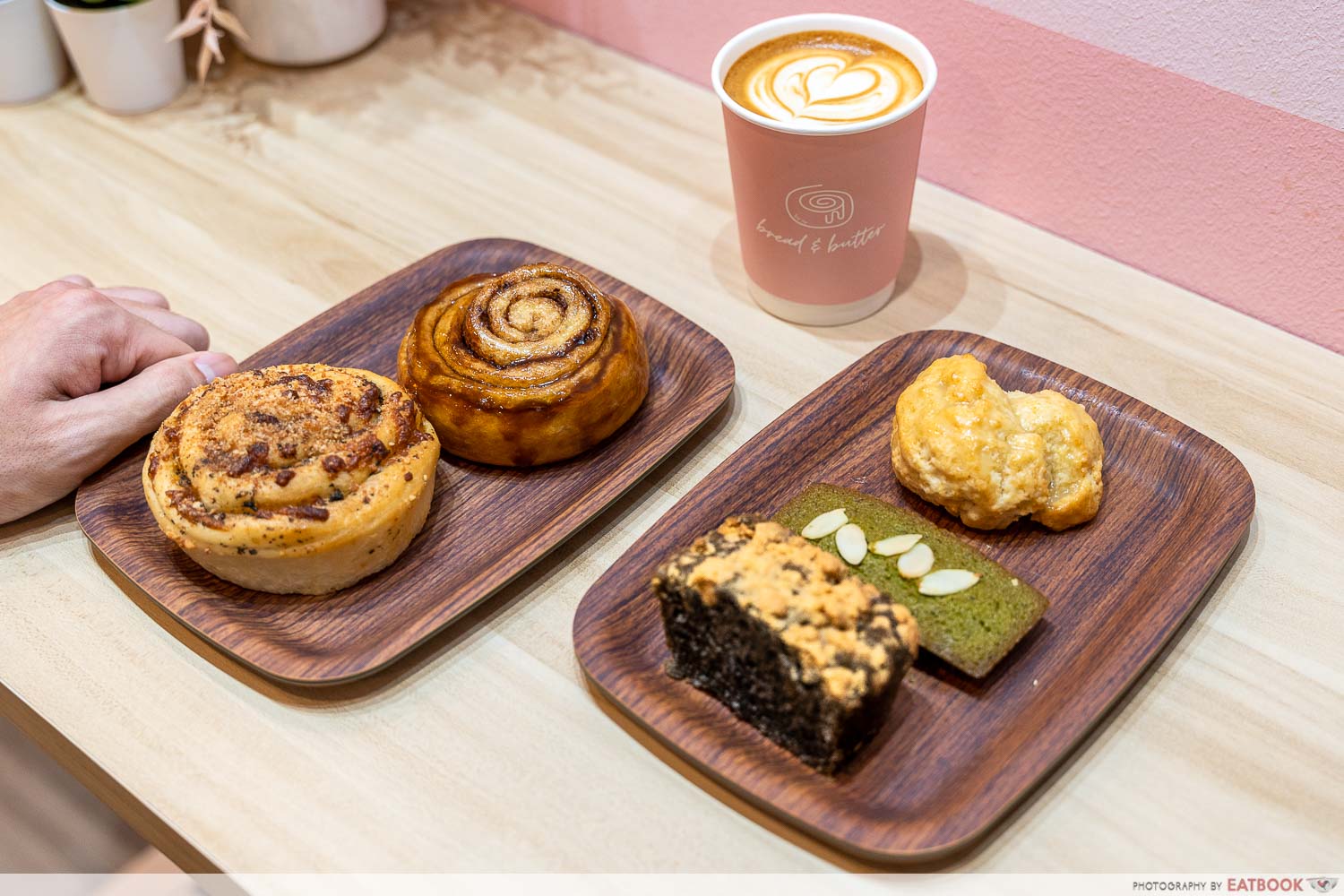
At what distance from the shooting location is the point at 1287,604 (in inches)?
43.2

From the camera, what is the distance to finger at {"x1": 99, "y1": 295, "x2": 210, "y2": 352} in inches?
51.9

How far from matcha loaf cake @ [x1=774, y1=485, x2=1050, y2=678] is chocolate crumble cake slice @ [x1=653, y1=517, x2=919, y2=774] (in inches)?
2.3

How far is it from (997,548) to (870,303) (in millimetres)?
396

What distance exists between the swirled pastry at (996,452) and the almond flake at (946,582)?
0.10m

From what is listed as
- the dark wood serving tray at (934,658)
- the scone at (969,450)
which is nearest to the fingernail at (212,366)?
the dark wood serving tray at (934,658)

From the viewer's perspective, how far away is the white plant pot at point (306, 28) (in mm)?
1779

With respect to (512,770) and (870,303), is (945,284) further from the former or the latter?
(512,770)

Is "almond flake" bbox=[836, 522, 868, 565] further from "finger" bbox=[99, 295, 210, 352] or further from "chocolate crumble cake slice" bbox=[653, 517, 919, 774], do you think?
"finger" bbox=[99, 295, 210, 352]

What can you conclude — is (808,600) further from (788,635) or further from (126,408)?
(126,408)

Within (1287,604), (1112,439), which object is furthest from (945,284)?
(1287,604)

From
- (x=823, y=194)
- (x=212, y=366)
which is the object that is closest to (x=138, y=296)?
(x=212, y=366)

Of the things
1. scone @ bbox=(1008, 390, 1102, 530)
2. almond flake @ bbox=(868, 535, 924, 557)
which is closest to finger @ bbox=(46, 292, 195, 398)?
almond flake @ bbox=(868, 535, 924, 557)

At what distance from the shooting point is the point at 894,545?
1064 millimetres

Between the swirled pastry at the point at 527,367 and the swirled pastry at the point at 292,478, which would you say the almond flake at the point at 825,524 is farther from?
the swirled pastry at the point at 292,478
